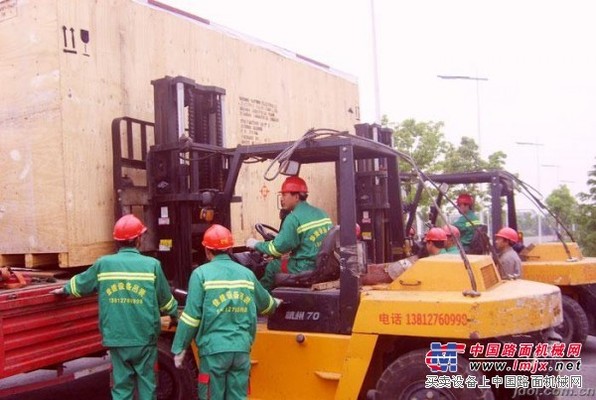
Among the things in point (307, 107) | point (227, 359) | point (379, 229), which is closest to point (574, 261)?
point (379, 229)

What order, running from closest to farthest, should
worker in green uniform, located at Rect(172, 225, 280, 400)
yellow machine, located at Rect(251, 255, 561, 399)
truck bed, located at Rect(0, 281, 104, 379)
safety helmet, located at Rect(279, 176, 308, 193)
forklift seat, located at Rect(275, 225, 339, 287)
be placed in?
1. yellow machine, located at Rect(251, 255, 561, 399)
2. worker in green uniform, located at Rect(172, 225, 280, 400)
3. truck bed, located at Rect(0, 281, 104, 379)
4. forklift seat, located at Rect(275, 225, 339, 287)
5. safety helmet, located at Rect(279, 176, 308, 193)

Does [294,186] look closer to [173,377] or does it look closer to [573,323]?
[173,377]

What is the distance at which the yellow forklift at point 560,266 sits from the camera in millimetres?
7895

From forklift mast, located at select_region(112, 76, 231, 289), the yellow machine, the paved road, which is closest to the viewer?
the yellow machine

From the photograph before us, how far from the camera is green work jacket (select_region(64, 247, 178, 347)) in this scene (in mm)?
4488

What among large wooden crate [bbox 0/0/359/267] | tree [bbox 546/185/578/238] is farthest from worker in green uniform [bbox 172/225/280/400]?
tree [bbox 546/185/578/238]

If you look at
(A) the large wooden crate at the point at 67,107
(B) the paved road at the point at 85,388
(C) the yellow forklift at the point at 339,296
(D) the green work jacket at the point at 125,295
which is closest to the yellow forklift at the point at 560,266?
(B) the paved road at the point at 85,388

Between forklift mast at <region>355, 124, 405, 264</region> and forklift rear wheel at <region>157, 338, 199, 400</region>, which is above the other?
forklift mast at <region>355, 124, 405, 264</region>

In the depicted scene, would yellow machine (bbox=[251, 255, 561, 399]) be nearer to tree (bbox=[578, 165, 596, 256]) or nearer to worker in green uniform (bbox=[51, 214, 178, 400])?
worker in green uniform (bbox=[51, 214, 178, 400])

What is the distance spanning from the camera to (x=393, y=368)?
4215 mm

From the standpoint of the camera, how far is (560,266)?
26.0ft

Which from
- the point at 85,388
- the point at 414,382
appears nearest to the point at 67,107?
the point at 85,388

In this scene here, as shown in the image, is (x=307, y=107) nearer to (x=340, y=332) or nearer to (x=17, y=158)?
(x=17, y=158)

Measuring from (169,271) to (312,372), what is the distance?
189 cm
